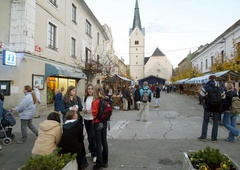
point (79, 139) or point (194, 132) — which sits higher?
point (79, 139)

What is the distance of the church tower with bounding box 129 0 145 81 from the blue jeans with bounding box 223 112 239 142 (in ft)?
216

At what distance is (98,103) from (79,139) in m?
0.79

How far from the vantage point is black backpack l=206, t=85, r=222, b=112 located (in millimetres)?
5367

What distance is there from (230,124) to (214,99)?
1300 mm

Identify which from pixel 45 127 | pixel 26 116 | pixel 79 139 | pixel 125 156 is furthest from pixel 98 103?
pixel 26 116

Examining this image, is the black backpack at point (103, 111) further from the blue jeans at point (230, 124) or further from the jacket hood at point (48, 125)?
the blue jeans at point (230, 124)

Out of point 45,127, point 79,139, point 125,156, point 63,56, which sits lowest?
point 125,156

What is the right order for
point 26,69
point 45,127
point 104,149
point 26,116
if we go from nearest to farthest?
point 45,127, point 104,149, point 26,116, point 26,69

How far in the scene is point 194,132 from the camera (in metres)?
6.71

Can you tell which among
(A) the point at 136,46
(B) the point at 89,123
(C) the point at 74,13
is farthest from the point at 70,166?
(A) the point at 136,46

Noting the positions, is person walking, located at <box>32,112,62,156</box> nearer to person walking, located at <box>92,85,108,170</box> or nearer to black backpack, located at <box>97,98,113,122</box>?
person walking, located at <box>92,85,108,170</box>

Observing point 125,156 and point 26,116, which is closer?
point 125,156

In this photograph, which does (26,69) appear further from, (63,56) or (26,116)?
(26,116)

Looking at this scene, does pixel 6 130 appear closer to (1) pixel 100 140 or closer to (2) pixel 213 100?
(1) pixel 100 140
